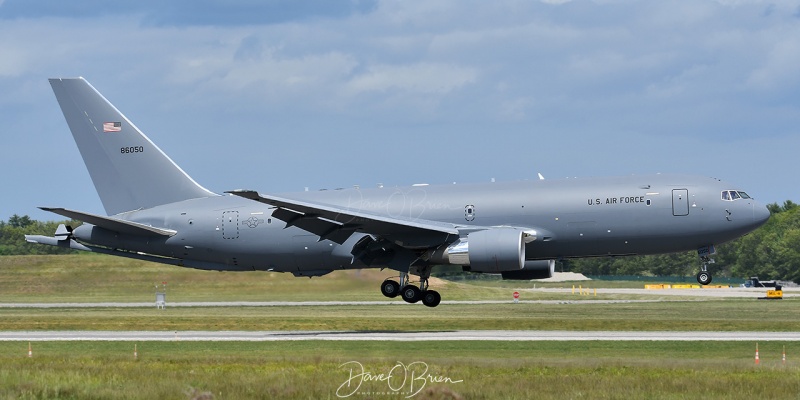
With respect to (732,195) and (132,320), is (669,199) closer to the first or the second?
(732,195)

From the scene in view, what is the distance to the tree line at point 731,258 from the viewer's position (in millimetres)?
135500

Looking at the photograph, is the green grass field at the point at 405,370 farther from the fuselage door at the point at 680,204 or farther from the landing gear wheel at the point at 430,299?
the landing gear wheel at the point at 430,299

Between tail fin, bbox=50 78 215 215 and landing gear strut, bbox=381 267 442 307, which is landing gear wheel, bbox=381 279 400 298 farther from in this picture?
tail fin, bbox=50 78 215 215

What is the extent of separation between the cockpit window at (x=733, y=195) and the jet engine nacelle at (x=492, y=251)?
7.99 m

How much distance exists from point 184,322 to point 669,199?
75.7ft

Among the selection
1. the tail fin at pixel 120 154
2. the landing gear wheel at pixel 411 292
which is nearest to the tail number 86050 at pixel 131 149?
the tail fin at pixel 120 154

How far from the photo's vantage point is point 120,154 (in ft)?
173

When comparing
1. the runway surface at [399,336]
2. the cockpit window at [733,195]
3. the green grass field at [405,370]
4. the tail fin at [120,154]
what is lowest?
the green grass field at [405,370]

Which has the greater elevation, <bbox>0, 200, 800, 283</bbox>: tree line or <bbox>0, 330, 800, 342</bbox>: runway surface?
<bbox>0, 200, 800, 283</bbox>: tree line

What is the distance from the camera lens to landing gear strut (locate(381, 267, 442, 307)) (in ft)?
163

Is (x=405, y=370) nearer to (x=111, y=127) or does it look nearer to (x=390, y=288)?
(x=390, y=288)

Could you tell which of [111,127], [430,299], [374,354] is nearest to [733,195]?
[430,299]

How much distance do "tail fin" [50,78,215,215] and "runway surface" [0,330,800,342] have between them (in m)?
7.45

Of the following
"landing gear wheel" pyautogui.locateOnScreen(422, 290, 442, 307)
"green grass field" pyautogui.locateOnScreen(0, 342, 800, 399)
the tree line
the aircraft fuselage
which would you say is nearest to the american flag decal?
the aircraft fuselage
